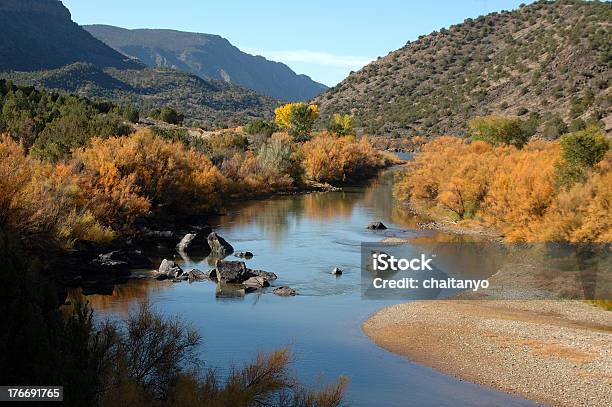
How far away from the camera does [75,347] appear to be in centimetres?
1110

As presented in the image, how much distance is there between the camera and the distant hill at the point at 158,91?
115m

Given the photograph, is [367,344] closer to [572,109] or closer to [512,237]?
[512,237]

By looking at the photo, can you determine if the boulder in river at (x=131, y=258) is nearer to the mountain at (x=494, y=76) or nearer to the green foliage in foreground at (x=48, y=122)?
the green foliage in foreground at (x=48, y=122)

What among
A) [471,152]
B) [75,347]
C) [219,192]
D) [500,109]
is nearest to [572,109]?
[500,109]

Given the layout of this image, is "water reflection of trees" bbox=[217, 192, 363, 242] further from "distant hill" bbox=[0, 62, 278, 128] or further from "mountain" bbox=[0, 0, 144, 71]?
"mountain" bbox=[0, 0, 144, 71]

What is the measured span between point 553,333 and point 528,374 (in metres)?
4.02

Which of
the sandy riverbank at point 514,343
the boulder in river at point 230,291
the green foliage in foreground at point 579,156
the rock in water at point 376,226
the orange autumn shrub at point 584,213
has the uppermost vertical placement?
the green foliage in foreground at point 579,156

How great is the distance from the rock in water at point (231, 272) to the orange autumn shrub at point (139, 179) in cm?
898

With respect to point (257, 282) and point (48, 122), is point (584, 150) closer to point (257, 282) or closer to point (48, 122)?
point (257, 282)

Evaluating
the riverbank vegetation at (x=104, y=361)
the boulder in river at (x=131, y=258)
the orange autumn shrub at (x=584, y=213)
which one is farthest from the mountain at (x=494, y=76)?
the riverbank vegetation at (x=104, y=361)

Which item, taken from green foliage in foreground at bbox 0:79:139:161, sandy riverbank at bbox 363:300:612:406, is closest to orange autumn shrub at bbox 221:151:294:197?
green foliage in foreground at bbox 0:79:139:161

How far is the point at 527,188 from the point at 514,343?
19777 mm

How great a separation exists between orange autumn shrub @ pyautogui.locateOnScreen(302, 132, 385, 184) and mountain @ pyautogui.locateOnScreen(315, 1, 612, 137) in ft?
69.7

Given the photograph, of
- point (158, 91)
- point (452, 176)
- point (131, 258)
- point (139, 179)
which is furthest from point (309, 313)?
point (158, 91)
